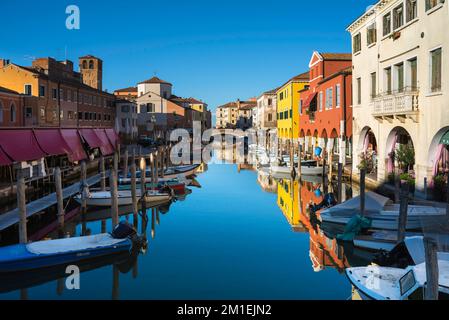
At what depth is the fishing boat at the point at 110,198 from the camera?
20.2 metres

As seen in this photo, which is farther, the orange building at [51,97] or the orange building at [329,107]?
the orange building at [51,97]

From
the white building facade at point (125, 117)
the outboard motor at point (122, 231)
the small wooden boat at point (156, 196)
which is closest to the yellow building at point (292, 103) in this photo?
the white building facade at point (125, 117)

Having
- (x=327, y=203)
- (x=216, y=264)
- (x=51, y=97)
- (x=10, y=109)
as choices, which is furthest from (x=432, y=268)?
(x=51, y=97)

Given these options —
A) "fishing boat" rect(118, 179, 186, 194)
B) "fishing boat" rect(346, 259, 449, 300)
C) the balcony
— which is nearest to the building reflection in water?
"fishing boat" rect(346, 259, 449, 300)

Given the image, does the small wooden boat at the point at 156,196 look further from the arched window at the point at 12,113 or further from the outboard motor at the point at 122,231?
the arched window at the point at 12,113

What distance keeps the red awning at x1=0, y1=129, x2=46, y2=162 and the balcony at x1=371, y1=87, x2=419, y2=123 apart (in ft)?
53.3

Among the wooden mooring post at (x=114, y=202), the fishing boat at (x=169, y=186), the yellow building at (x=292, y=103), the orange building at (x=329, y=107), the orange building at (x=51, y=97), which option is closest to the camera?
the wooden mooring post at (x=114, y=202)

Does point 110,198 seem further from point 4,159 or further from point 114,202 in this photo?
point 114,202

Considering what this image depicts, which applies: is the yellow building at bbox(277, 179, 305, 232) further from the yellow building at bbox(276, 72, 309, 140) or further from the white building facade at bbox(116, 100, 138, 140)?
the white building facade at bbox(116, 100, 138, 140)

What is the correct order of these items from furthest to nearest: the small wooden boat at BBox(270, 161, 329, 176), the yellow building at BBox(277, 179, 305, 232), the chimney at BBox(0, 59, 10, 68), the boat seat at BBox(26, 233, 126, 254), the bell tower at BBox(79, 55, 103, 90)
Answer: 1. the bell tower at BBox(79, 55, 103, 90)
2. the chimney at BBox(0, 59, 10, 68)
3. the small wooden boat at BBox(270, 161, 329, 176)
4. the yellow building at BBox(277, 179, 305, 232)
5. the boat seat at BBox(26, 233, 126, 254)

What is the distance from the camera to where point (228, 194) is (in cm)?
2739

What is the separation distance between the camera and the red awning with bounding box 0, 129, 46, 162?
→ 19.5m

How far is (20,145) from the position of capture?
67.5 ft

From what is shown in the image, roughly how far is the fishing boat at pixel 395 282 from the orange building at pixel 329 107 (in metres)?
19.5
